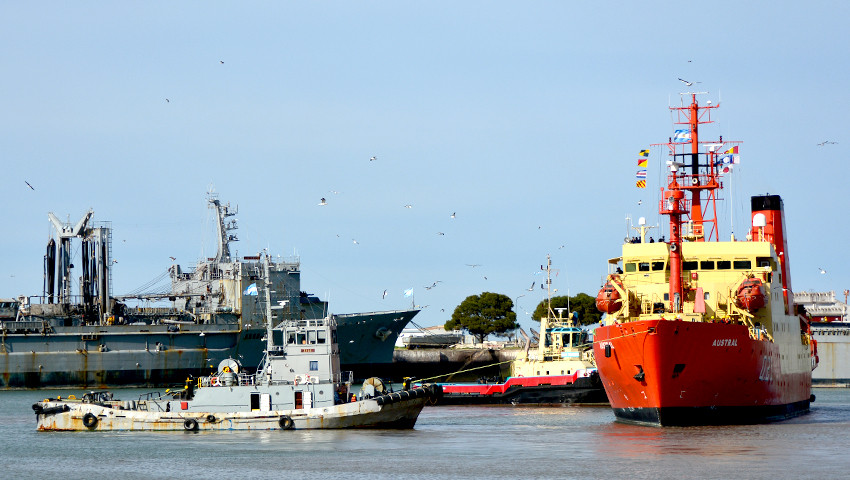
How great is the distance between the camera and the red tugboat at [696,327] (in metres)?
39.9

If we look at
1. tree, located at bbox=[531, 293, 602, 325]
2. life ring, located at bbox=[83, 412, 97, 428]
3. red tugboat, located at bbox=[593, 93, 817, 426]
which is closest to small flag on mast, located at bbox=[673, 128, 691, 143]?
red tugboat, located at bbox=[593, 93, 817, 426]

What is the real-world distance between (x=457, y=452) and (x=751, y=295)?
489 inches

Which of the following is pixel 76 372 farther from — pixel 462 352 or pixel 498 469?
pixel 498 469

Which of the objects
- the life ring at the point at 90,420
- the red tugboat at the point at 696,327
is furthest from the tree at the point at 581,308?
the life ring at the point at 90,420

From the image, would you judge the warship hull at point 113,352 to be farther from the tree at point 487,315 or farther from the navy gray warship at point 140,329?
the tree at point 487,315

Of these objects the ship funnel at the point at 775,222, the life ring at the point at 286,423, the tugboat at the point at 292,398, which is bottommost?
the life ring at the point at 286,423

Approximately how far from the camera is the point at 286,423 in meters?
43.2

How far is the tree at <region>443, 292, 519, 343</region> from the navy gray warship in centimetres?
2987

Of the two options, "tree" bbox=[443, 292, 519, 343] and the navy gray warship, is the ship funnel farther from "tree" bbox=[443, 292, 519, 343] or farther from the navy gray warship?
"tree" bbox=[443, 292, 519, 343]

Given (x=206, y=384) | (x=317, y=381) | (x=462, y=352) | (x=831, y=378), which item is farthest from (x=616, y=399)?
(x=462, y=352)

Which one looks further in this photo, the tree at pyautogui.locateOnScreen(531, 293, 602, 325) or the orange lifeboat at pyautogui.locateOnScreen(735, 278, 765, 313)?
the tree at pyautogui.locateOnScreen(531, 293, 602, 325)

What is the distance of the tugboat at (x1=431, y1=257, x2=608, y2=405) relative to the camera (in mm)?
57378

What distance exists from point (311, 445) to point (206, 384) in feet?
23.0

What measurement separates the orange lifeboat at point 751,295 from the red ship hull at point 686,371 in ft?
4.22
